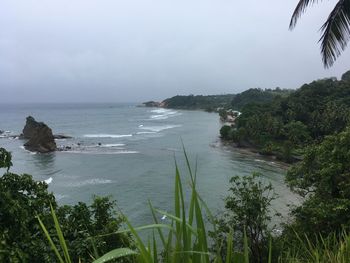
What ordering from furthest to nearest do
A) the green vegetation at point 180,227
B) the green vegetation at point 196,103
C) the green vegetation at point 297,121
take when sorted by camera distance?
the green vegetation at point 196,103 < the green vegetation at point 297,121 < the green vegetation at point 180,227

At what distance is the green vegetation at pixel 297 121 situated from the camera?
53.0 m

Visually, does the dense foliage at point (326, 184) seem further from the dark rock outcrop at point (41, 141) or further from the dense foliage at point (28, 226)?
the dark rock outcrop at point (41, 141)

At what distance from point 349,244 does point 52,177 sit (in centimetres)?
3962

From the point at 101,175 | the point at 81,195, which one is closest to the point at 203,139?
the point at 101,175

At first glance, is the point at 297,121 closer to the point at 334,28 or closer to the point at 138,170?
the point at 138,170

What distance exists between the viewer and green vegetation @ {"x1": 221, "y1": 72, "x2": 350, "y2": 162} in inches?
2088

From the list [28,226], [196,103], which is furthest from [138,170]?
[196,103]

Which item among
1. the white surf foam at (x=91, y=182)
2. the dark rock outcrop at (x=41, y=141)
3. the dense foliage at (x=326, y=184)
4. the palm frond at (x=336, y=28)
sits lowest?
the white surf foam at (x=91, y=182)

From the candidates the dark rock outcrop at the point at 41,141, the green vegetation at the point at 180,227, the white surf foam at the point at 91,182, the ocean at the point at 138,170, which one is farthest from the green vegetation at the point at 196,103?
the green vegetation at the point at 180,227

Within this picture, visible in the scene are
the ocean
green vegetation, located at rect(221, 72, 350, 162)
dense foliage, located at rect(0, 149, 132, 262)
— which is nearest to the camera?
dense foliage, located at rect(0, 149, 132, 262)

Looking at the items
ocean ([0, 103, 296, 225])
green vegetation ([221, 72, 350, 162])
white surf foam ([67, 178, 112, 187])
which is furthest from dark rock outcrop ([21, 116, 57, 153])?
green vegetation ([221, 72, 350, 162])

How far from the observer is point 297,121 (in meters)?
58.9

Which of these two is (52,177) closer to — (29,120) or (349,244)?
(29,120)

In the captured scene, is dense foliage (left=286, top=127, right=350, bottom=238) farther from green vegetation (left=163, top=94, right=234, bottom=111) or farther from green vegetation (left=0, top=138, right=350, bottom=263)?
green vegetation (left=163, top=94, right=234, bottom=111)
